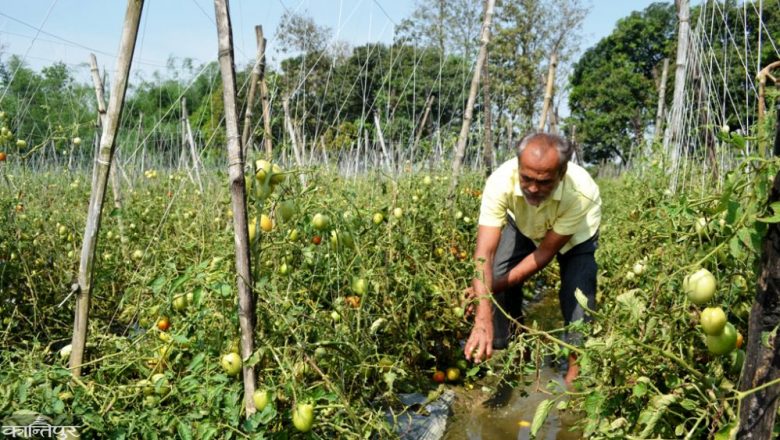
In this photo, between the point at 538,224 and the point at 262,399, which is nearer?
the point at 262,399

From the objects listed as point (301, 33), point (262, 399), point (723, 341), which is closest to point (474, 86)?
point (301, 33)

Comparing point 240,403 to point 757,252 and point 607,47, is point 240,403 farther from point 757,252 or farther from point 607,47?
point 607,47

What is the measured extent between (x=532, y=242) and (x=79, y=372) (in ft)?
6.44

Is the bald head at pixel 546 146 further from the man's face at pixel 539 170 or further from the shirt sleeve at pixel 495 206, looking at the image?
the shirt sleeve at pixel 495 206

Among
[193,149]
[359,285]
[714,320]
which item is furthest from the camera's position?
[193,149]

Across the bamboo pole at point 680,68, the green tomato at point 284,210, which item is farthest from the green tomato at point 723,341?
the bamboo pole at point 680,68

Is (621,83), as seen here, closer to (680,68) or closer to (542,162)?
(680,68)

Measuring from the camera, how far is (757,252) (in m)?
1.15

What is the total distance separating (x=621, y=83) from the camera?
82.5ft

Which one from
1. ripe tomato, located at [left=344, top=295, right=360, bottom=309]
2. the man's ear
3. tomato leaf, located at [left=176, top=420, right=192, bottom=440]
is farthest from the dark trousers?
tomato leaf, located at [left=176, top=420, right=192, bottom=440]

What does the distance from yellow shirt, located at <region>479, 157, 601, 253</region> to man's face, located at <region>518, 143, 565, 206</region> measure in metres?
0.16

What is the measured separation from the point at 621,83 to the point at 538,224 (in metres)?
25.4

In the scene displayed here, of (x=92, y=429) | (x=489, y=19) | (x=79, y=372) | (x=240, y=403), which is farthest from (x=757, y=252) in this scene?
(x=489, y=19)

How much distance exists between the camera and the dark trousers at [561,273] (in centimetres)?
246
